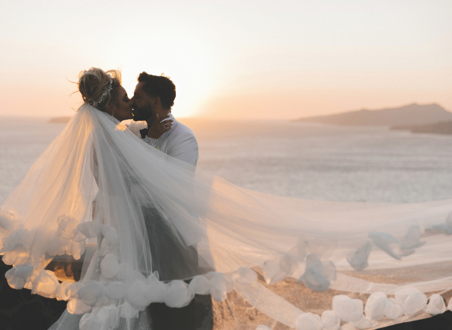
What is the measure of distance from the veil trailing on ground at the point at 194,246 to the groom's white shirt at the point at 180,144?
0.17 metres

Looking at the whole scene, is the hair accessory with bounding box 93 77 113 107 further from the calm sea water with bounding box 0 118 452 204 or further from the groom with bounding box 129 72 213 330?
the calm sea water with bounding box 0 118 452 204

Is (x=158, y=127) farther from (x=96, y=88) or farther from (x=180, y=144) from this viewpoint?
(x=96, y=88)

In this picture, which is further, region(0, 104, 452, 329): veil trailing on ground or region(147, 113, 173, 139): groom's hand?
region(147, 113, 173, 139): groom's hand

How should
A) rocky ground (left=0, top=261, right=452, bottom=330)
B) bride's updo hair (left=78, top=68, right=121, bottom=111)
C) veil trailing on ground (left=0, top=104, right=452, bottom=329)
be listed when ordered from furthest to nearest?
rocky ground (left=0, top=261, right=452, bottom=330), bride's updo hair (left=78, top=68, right=121, bottom=111), veil trailing on ground (left=0, top=104, right=452, bottom=329)

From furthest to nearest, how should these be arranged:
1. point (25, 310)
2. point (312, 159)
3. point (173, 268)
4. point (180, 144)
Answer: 1. point (312, 159)
2. point (25, 310)
3. point (180, 144)
4. point (173, 268)

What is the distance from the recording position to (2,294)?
7.72 ft

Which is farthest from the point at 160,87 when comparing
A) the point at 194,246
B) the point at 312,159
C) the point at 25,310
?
the point at 312,159

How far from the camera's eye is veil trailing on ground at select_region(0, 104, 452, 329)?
1.57m

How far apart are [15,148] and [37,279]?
1618 inches

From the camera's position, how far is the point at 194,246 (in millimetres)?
1646

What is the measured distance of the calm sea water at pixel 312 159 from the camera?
90.9 feet

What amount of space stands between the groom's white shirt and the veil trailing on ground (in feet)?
0.56

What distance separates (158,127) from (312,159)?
125 ft

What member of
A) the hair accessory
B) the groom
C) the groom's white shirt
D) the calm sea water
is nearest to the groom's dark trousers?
the groom
